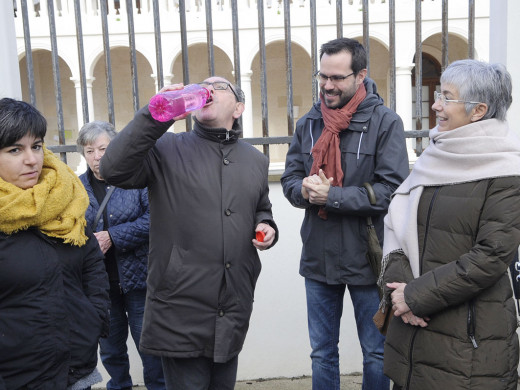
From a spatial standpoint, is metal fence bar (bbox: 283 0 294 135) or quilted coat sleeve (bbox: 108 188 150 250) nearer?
quilted coat sleeve (bbox: 108 188 150 250)

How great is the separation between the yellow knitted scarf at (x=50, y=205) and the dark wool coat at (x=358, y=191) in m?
1.14

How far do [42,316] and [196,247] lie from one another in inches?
24.7

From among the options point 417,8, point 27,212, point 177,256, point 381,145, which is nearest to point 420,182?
point 381,145

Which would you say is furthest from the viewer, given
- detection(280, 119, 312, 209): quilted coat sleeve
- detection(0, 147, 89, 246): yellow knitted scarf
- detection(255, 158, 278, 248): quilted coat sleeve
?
detection(280, 119, 312, 209): quilted coat sleeve

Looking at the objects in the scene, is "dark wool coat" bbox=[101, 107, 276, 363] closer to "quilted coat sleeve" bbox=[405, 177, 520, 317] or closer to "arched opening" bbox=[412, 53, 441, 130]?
"quilted coat sleeve" bbox=[405, 177, 520, 317]

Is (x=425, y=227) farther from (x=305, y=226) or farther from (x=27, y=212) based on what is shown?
(x=27, y=212)

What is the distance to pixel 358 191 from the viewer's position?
8.36ft

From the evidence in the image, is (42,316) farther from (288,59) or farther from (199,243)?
(288,59)

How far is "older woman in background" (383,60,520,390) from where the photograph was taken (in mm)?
1949

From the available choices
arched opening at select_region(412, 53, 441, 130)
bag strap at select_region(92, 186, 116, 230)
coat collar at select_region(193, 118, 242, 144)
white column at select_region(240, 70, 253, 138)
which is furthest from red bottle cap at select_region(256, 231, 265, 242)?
arched opening at select_region(412, 53, 441, 130)

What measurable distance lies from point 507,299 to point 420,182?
0.54 meters

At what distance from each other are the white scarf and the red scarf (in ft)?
1.51

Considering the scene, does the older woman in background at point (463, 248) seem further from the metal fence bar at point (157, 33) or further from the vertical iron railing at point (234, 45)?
the metal fence bar at point (157, 33)

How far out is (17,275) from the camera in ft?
5.74
